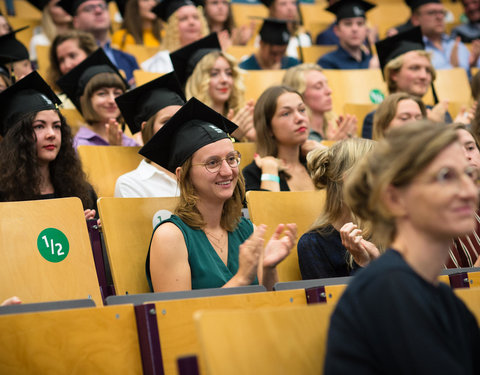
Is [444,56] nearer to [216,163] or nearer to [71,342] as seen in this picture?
[216,163]

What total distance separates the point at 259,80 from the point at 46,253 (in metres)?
3.38

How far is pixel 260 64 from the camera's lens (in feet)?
20.6

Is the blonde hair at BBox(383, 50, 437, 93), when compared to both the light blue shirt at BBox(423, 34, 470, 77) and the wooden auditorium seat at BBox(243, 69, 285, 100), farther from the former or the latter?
the light blue shirt at BBox(423, 34, 470, 77)

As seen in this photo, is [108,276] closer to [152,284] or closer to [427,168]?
[152,284]

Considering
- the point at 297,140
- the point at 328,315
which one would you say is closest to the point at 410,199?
the point at 328,315

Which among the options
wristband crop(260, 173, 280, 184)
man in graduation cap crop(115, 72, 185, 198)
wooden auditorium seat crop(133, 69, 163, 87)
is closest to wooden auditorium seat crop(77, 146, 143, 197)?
man in graduation cap crop(115, 72, 185, 198)

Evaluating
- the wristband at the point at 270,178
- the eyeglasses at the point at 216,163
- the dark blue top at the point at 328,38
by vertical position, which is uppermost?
the dark blue top at the point at 328,38

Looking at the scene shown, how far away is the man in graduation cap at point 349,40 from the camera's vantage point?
6.53 meters

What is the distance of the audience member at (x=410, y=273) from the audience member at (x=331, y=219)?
124cm

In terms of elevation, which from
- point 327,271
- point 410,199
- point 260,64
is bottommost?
point 327,271

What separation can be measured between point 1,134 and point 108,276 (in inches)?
42.8

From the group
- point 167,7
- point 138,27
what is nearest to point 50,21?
point 138,27

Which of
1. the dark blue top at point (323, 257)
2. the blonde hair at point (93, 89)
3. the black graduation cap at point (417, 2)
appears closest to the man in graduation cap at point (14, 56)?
the blonde hair at point (93, 89)

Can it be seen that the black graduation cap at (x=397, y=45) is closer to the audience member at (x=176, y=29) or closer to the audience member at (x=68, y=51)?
the audience member at (x=176, y=29)
